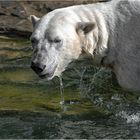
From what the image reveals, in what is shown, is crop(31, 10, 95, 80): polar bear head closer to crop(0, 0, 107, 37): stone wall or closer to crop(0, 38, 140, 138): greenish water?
crop(0, 38, 140, 138): greenish water

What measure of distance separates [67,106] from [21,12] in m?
5.63

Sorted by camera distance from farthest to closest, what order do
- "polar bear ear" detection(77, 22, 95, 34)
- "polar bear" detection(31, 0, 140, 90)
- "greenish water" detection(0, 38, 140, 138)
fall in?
"greenish water" detection(0, 38, 140, 138) < "polar bear ear" detection(77, 22, 95, 34) < "polar bear" detection(31, 0, 140, 90)

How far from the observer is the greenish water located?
24.5 feet

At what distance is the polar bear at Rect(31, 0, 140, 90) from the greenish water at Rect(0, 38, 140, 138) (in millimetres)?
420

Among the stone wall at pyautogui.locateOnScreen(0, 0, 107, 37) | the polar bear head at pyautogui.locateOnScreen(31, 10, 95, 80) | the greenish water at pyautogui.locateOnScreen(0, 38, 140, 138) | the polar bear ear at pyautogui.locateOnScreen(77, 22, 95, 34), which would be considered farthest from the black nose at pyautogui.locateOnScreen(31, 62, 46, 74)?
the stone wall at pyautogui.locateOnScreen(0, 0, 107, 37)

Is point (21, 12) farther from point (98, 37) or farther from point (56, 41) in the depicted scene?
point (56, 41)

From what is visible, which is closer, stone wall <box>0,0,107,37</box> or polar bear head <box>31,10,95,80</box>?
polar bear head <box>31,10,95,80</box>

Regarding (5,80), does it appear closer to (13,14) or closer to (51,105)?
(51,105)

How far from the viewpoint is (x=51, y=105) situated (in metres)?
8.50

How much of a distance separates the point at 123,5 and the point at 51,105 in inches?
73.3

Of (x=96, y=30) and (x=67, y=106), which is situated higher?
(x=96, y=30)

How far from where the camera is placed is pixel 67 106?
27.9 ft

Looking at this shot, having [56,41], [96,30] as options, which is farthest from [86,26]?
[56,41]

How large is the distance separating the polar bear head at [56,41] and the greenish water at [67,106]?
19.6 inches
